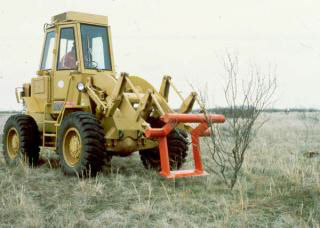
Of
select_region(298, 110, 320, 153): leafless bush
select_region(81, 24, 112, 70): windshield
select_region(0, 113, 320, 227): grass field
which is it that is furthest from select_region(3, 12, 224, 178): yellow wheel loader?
select_region(298, 110, 320, 153): leafless bush

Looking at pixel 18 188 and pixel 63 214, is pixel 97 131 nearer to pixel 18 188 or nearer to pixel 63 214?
pixel 18 188

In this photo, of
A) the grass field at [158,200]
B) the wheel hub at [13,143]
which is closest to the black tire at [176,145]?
the grass field at [158,200]

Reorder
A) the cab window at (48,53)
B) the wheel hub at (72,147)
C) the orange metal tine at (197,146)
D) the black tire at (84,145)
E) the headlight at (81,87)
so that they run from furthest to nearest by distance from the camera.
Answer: the cab window at (48,53), the headlight at (81,87), the wheel hub at (72,147), the black tire at (84,145), the orange metal tine at (197,146)

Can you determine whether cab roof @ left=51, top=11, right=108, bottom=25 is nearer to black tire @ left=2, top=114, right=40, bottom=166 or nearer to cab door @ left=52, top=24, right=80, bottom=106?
cab door @ left=52, top=24, right=80, bottom=106

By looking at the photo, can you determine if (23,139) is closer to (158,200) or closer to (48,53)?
(48,53)

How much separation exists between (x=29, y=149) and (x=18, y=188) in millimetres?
2508

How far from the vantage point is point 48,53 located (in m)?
10.2

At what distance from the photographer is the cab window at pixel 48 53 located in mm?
10016

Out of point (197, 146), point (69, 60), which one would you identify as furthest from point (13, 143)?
point (197, 146)

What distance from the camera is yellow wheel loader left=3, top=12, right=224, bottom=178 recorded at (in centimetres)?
760

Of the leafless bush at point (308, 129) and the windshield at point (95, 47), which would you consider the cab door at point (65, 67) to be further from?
the leafless bush at point (308, 129)

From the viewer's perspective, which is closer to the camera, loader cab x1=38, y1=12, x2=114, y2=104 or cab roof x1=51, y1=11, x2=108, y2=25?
loader cab x1=38, y1=12, x2=114, y2=104

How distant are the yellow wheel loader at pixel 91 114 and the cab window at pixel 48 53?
0.02 metres

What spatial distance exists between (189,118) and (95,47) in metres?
3.32
